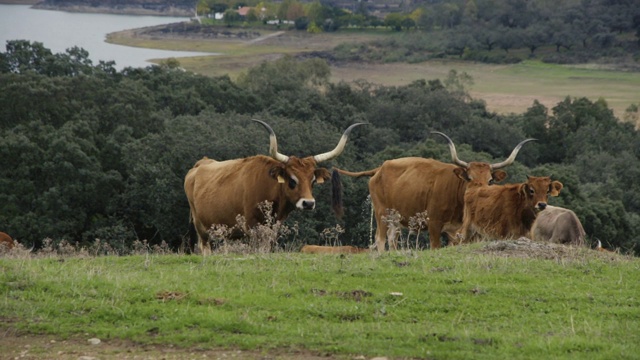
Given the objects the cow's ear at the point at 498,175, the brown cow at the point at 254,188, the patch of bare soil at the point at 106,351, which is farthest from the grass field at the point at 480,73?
the patch of bare soil at the point at 106,351

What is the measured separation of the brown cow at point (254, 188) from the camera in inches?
623

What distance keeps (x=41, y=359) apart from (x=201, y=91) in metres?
51.7

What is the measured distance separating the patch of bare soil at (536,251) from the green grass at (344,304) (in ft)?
1.49

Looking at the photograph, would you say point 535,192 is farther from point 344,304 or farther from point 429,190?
point 344,304

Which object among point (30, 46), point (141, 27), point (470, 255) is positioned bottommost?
point (141, 27)

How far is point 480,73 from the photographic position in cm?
12169

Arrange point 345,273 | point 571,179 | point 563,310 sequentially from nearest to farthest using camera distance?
point 563,310 < point 345,273 < point 571,179

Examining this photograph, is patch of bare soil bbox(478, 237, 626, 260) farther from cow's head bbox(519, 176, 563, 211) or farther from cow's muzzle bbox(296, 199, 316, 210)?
cow's head bbox(519, 176, 563, 211)

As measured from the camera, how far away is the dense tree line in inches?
1305

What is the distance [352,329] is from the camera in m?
8.87

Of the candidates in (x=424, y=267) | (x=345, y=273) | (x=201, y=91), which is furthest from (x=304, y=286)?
(x=201, y=91)

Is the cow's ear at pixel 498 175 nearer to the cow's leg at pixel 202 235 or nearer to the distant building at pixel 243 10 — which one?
the cow's leg at pixel 202 235

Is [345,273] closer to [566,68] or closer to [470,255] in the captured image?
[470,255]

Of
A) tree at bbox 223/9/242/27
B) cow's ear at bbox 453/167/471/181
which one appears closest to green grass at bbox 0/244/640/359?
cow's ear at bbox 453/167/471/181
